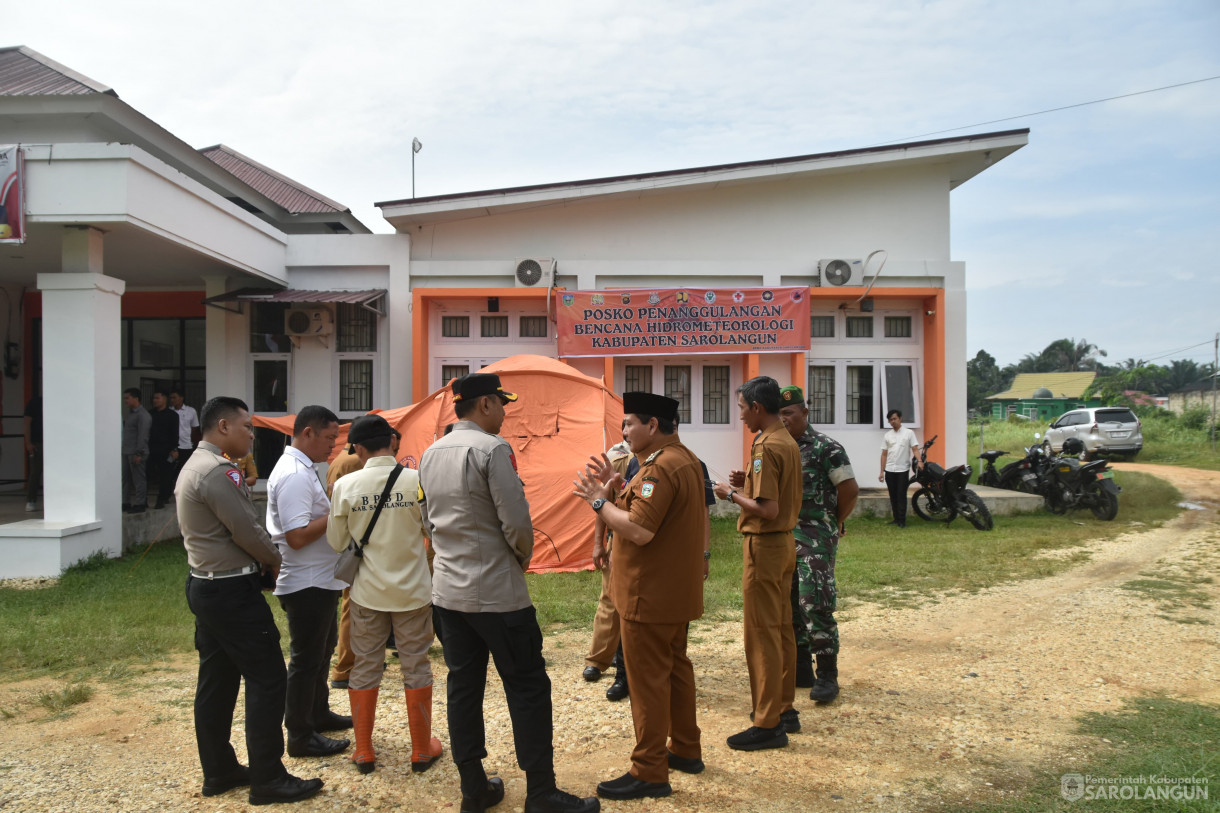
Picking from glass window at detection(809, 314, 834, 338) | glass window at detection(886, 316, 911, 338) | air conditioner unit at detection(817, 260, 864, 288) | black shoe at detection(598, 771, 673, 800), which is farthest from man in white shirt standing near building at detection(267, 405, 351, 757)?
glass window at detection(886, 316, 911, 338)

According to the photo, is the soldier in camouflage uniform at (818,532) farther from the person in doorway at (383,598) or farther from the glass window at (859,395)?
the glass window at (859,395)

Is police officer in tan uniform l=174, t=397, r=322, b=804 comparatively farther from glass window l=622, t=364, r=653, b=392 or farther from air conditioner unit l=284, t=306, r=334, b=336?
glass window l=622, t=364, r=653, b=392

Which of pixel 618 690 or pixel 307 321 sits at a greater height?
pixel 307 321

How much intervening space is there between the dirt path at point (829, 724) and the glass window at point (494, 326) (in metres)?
6.94

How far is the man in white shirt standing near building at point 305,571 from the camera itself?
366cm

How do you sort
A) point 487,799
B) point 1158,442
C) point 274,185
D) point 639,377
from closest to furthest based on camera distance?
point 487,799, point 639,377, point 274,185, point 1158,442

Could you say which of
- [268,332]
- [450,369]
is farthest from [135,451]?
[450,369]

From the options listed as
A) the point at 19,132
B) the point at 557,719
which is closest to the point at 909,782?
the point at 557,719

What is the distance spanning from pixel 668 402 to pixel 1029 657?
11.7 feet

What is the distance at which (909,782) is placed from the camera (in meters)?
3.43

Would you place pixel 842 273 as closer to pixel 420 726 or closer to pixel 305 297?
pixel 305 297

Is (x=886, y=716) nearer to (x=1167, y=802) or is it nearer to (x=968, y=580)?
(x=1167, y=802)

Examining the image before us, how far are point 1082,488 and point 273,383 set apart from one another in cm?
1258

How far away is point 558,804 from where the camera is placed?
10.2ft
